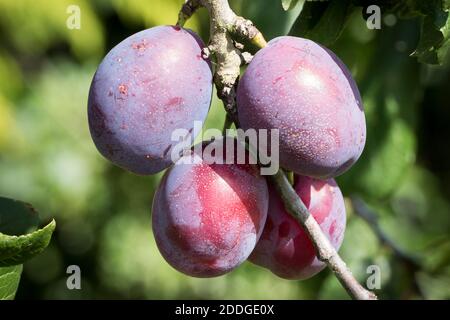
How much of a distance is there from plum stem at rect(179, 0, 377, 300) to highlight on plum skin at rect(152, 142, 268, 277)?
38mm

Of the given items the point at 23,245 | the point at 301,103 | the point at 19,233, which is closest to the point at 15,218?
the point at 19,233

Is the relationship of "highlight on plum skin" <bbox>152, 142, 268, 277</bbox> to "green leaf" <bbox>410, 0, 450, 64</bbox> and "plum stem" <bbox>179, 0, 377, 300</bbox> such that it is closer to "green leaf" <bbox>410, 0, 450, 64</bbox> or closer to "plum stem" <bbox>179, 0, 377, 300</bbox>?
"plum stem" <bbox>179, 0, 377, 300</bbox>

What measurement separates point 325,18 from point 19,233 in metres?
0.44

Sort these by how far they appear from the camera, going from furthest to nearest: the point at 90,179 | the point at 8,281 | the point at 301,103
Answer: the point at 90,179
the point at 8,281
the point at 301,103

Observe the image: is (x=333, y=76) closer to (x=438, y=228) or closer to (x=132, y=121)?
(x=132, y=121)

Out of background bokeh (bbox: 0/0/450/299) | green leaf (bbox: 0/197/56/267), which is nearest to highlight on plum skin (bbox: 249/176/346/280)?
green leaf (bbox: 0/197/56/267)

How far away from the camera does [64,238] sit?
2.70m

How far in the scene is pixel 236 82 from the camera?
881 millimetres

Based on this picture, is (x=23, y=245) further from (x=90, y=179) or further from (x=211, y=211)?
(x=90, y=179)

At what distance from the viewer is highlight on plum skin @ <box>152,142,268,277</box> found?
89cm

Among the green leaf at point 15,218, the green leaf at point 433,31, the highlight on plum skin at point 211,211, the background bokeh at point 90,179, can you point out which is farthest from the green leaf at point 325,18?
the background bokeh at point 90,179

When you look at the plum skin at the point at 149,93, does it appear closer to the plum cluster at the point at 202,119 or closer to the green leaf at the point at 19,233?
the plum cluster at the point at 202,119

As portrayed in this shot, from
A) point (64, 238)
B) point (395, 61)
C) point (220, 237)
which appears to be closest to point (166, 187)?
point (220, 237)
